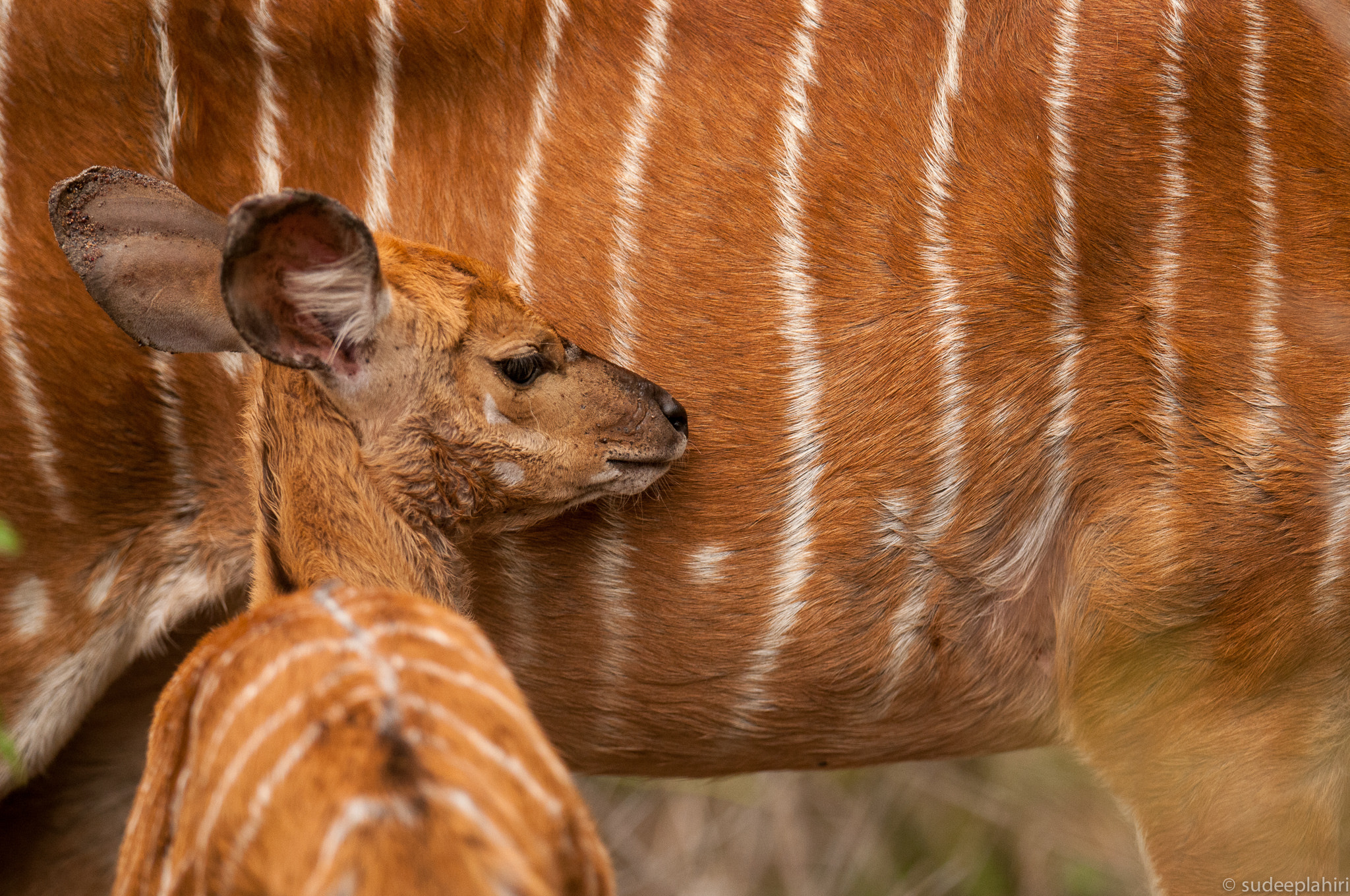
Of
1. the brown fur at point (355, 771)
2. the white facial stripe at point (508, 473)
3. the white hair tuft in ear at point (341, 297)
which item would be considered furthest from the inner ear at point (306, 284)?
the brown fur at point (355, 771)

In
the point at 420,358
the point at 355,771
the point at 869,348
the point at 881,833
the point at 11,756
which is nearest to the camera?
the point at 355,771

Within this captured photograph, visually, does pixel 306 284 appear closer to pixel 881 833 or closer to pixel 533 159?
pixel 533 159

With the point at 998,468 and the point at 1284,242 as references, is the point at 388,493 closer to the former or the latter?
the point at 998,468

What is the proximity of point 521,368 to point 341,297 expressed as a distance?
12.0 inches

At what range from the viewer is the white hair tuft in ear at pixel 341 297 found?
6.77 ft

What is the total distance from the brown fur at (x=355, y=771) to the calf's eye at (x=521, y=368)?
0.50 m

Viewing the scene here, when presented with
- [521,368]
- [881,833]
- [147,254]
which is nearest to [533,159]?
[521,368]

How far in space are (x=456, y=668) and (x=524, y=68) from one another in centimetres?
119

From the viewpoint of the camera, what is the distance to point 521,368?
2.21 meters

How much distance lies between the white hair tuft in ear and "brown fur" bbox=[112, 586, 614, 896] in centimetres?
45

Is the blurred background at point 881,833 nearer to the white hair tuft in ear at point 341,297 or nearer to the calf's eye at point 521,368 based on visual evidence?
the calf's eye at point 521,368

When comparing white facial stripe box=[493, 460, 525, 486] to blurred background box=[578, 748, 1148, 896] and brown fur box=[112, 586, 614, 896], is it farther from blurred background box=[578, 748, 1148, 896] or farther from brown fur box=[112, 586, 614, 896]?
blurred background box=[578, 748, 1148, 896]

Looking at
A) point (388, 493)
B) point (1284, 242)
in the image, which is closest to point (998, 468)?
point (1284, 242)

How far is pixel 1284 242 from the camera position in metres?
2.29
